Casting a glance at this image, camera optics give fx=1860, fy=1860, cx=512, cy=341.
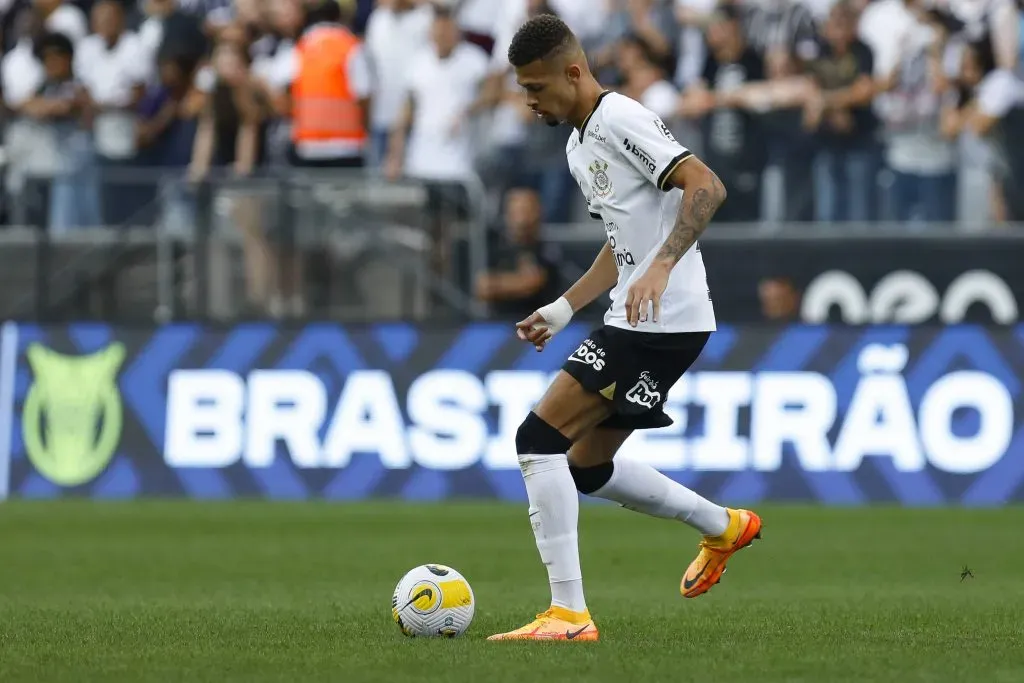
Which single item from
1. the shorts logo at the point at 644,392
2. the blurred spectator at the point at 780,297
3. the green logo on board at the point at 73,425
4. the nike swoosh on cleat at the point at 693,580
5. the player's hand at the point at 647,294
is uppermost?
the player's hand at the point at 647,294

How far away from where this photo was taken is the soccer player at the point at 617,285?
23.4 feet

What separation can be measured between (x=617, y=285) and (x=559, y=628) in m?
1.43

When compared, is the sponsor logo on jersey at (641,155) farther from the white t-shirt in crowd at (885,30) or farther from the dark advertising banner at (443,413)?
the white t-shirt in crowd at (885,30)

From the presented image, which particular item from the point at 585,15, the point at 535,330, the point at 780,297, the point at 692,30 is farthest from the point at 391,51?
the point at 535,330

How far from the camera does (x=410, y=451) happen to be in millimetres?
16203

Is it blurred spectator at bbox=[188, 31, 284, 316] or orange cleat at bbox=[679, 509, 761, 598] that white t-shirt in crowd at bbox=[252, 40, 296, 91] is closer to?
blurred spectator at bbox=[188, 31, 284, 316]

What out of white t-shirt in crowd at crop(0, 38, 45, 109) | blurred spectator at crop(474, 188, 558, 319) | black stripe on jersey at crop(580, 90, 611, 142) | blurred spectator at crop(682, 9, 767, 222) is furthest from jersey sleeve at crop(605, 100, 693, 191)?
white t-shirt in crowd at crop(0, 38, 45, 109)

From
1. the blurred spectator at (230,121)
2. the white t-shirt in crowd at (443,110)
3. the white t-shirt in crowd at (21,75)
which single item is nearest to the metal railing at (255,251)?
the white t-shirt in crowd at (443,110)

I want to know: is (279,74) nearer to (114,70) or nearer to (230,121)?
(230,121)

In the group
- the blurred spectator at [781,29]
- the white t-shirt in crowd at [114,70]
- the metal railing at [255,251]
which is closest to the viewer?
the metal railing at [255,251]

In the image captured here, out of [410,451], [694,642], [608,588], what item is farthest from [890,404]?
[694,642]

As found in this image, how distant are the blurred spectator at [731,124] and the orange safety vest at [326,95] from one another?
301 cm

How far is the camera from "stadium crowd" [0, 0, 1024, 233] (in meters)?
16.2

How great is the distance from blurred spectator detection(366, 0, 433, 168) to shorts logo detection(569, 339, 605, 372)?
10417 millimetres
